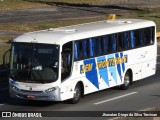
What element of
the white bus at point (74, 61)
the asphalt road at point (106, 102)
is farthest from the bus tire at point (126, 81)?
the asphalt road at point (106, 102)

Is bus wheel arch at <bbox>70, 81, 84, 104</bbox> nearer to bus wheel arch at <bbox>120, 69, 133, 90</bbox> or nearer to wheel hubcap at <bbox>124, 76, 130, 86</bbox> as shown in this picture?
bus wheel arch at <bbox>120, 69, 133, 90</bbox>

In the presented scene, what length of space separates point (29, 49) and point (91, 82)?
279cm

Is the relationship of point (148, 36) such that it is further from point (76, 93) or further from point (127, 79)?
point (76, 93)

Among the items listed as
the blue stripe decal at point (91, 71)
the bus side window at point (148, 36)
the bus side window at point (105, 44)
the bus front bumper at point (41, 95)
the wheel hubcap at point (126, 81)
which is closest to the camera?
the bus front bumper at point (41, 95)

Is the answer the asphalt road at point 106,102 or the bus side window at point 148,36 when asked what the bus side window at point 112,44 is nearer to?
the asphalt road at point 106,102

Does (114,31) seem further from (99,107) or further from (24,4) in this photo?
(24,4)

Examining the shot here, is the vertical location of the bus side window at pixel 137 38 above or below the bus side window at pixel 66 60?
below

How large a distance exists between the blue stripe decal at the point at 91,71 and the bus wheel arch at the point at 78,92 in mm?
455

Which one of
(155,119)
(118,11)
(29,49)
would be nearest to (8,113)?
(29,49)

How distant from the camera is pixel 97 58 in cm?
2272

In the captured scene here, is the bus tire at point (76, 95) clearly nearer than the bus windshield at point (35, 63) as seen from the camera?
No

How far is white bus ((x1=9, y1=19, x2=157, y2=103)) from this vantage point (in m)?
20.5

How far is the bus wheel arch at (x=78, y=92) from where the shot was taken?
70.0 ft

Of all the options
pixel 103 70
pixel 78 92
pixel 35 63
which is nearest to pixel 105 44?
pixel 103 70
